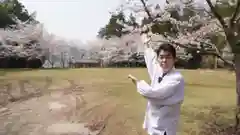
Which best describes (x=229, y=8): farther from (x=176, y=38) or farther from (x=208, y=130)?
(x=208, y=130)

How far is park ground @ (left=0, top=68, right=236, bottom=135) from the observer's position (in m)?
1.80

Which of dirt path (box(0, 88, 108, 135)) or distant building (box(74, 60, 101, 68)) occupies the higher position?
distant building (box(74, 60, 101, 68))

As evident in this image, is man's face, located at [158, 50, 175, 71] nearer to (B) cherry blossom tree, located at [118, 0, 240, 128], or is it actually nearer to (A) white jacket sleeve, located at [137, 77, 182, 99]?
(A) white jacket sleeve, located at [137, 77, 182, 99]

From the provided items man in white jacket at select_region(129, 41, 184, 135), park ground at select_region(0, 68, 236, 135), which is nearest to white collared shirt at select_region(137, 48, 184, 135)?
man in white jacket at select_region(129, 41, 184, 135)

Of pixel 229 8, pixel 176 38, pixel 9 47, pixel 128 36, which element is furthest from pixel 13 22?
pixel 229 8

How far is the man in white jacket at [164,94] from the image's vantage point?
3.61 feet

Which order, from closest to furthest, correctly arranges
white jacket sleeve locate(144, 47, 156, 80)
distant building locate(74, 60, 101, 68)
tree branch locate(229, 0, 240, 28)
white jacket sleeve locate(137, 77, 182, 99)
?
white jacket sleeve locate(137, 77, 182, 99), white jacket sleeve locate(144, 47, 156, 80), tree branch locate(229, 0, 240, 28), distant building locate(74, 60, 101, 68)

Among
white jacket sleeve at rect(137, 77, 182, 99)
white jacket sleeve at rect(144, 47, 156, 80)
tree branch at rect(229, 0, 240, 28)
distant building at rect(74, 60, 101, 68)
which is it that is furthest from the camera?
distant building at rect(74, 60, 101, 68)

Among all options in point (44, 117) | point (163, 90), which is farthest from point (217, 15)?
point (44, 117)

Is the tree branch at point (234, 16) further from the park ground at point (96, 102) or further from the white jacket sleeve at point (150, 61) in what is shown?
the white jacket sleeve at point (150, 61)

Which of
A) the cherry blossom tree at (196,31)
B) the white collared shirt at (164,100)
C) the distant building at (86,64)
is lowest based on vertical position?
the white collared shirt at (164,100)

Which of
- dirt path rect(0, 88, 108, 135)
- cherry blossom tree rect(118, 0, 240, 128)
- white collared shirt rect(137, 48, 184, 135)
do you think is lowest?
dirt path rect(0, 88, 108, 135)

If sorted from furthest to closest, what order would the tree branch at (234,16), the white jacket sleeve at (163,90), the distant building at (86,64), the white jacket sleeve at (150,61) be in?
1. the distant building at (86,64)
2. the tree branch at (234,16)
3. the white jacket sleeve at (150,61)
4. the white jacket sleeve at (163,90)

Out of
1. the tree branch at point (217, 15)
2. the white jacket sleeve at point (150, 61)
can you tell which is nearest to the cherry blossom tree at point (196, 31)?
the tree branch at point (217, 15)
